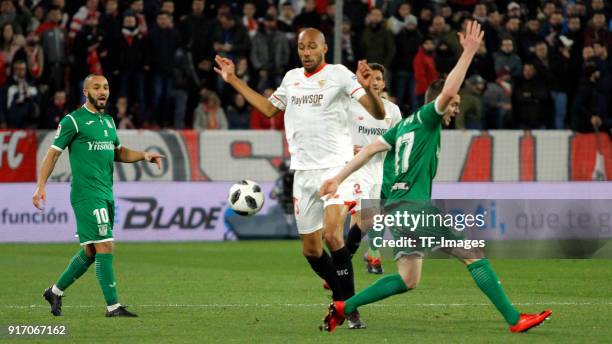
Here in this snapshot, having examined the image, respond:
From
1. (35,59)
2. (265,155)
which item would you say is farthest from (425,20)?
(35,59)

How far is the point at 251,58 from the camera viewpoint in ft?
78.2

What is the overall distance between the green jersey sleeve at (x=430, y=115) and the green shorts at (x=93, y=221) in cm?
332

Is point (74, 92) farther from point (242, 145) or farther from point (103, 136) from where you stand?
point (103, 136)

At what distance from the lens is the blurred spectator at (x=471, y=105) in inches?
923

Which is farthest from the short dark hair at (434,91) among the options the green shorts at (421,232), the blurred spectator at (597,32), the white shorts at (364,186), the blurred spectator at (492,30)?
the blurred spectator at (597,32)

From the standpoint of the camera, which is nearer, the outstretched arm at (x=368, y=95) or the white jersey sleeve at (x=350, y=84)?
the outstretched arm at (x=368, y=95)

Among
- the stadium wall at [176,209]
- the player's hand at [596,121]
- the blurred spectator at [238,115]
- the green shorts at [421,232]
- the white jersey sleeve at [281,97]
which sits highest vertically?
the white jersey sleeve at [281,97]

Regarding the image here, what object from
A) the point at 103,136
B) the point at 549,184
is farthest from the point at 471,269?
the point at 549,184

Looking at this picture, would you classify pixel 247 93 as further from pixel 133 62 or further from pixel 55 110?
pixel 133 62

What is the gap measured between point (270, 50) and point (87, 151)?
42.0 feet

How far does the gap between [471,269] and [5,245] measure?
1308 centimetres

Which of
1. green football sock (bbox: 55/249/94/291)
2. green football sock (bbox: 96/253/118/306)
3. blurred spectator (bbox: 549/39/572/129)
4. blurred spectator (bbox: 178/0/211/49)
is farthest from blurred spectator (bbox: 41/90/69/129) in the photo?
green football sock (bbox: 96/253/118/306)

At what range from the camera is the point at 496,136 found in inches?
899

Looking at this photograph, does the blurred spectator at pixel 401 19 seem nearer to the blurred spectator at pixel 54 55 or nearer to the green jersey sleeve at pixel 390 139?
the blurred spectator at pixel 54 55
